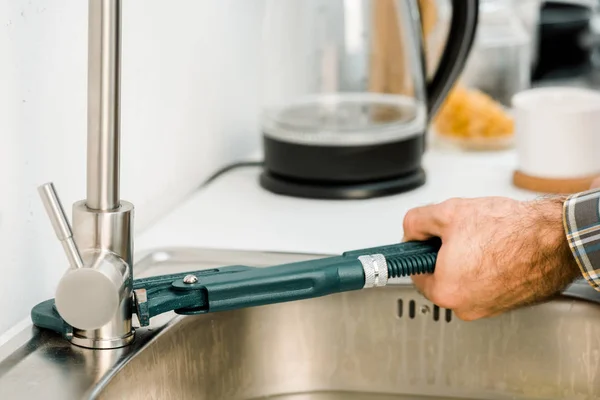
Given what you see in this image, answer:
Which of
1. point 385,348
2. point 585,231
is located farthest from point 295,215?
point 585,231

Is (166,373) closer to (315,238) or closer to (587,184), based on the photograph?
(315,238)

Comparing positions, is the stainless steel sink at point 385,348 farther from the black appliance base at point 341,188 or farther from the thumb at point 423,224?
the black appliance base at point 341,188

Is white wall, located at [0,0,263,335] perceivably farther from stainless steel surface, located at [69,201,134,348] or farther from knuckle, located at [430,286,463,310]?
knuckle, located at [430,286,463,310]

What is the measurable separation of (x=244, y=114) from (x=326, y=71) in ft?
0.43

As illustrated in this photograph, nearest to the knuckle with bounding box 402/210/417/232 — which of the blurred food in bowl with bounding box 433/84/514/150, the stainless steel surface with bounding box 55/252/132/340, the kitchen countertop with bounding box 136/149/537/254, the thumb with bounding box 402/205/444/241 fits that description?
the thumb with bounding box 402/205/444/241

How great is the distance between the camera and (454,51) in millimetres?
913

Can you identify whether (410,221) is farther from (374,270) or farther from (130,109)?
(130,109)

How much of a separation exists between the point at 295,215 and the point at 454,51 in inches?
9.7

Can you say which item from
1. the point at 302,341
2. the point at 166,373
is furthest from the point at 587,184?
the point at 166,373

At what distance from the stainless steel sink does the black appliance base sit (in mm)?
163

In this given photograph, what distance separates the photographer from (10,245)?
57 cm

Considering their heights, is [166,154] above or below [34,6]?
below

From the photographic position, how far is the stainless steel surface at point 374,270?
574mm

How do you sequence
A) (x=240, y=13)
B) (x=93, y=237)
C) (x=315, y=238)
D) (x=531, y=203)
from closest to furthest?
(x=93, y=237) → (x=531, y=203) → (x=315, y=238) → (x=240, y=13)
